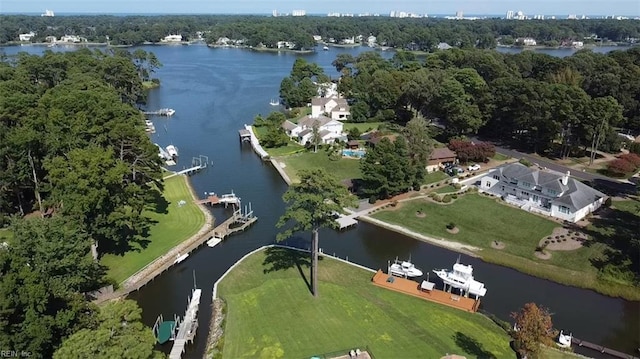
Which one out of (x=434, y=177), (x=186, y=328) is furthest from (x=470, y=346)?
(x=434, y=177)

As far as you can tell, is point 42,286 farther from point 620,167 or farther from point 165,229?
point 620,167

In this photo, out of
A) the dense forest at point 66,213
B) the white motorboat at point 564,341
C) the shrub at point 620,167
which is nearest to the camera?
the dense forest at point 66,213

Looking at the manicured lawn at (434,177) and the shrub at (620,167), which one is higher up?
the shrub at (620,167)

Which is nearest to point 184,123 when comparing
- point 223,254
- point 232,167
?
point 232,167

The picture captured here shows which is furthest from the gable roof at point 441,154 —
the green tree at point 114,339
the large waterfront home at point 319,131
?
the green tree at point 114,339

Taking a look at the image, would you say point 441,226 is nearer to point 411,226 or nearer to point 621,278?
point 411,226

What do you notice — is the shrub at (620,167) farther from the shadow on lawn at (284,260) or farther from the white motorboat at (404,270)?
the shadow on lawn at (284,260)
